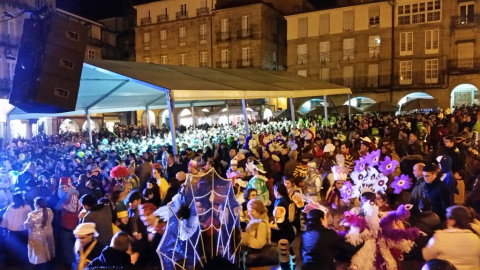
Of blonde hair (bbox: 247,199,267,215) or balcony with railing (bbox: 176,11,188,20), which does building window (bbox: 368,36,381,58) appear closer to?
balcony with railing (bbox: 176,11,188,20)

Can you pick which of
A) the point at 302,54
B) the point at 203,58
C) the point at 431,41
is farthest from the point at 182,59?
→ the point at 431,41

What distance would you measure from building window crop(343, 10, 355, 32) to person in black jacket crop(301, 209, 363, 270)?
3276 centimetres

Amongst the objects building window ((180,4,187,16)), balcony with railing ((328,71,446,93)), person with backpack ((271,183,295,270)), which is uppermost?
building window ((180,4,187,16))

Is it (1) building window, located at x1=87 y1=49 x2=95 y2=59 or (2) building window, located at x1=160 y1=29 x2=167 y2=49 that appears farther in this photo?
(2) building window, located at x1=160 y1=29 x2=167 y2=49

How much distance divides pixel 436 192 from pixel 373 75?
29920 mm

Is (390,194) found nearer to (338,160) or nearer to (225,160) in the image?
(338,160)

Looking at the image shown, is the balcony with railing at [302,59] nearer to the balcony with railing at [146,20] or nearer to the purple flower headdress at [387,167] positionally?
the balcony with railing at [146,20]

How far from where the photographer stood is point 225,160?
10773 millimetres

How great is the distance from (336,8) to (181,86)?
27766 millimetres

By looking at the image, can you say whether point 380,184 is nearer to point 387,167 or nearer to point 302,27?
point 387,167

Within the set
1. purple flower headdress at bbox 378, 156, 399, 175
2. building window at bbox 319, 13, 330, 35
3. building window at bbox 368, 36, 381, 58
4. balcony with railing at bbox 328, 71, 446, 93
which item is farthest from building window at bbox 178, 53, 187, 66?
purple flower headdress at bbox 378, 156, 399, 175

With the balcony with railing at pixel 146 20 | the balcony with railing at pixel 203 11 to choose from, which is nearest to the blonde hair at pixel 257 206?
the balcony with railing at pixel 203 11

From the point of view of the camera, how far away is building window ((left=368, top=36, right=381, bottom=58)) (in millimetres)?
33344

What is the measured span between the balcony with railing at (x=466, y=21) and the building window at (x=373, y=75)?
6291mm
